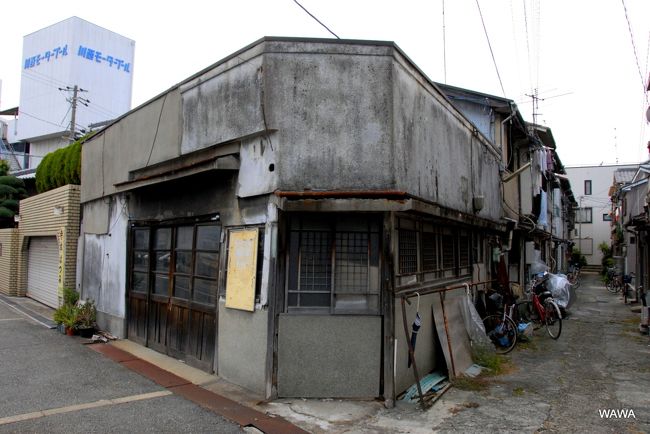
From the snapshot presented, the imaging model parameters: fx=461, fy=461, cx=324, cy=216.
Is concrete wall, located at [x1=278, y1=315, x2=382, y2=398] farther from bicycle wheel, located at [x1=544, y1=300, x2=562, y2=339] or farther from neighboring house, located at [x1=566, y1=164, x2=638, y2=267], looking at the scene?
neighboring house, located at [x1=566, y1=164, x2=638, y2=267]

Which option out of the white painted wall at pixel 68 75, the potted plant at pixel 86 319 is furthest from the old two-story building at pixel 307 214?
the white painted wall at pixel 68 75

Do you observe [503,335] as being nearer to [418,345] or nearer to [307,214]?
[418,345]

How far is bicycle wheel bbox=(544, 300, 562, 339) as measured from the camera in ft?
36.6

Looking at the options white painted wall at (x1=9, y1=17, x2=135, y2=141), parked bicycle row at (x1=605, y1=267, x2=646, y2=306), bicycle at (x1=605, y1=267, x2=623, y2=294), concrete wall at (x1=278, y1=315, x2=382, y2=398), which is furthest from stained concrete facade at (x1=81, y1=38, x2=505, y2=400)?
white painted wall at (x1=9, y1=17, x2=135, y2=141)

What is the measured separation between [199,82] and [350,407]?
5.64 meters

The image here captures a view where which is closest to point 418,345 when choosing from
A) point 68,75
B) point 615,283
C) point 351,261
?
point 351,261

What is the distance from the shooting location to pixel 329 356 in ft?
20.1

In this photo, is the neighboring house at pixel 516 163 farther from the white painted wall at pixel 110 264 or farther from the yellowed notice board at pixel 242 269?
the white painted wall at pixel 110 264

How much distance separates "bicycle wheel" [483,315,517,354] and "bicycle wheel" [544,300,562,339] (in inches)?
88.3

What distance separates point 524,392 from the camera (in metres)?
6.84

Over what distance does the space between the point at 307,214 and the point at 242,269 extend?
1.30 m

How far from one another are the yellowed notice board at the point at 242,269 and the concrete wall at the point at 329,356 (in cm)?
68

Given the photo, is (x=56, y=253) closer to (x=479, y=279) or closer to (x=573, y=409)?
(x=479, y=279)

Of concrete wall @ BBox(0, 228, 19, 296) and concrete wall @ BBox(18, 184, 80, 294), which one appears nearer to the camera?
concrete wall @ BBox(18, 184, 80, 294)
